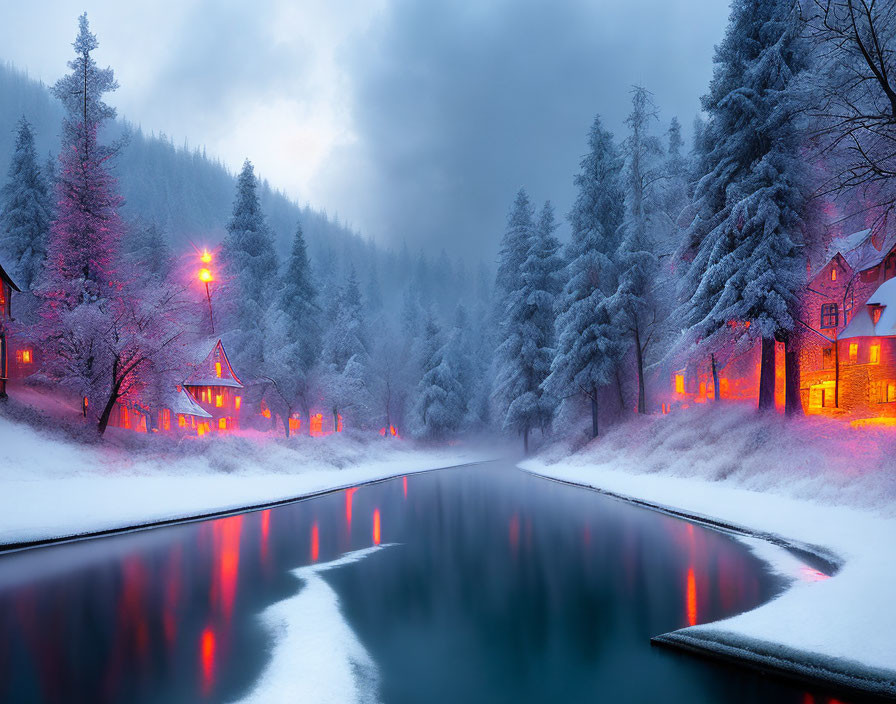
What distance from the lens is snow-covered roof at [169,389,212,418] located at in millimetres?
47281

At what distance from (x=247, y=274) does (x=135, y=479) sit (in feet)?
110

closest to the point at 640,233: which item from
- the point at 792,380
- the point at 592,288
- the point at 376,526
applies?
the point at 592,288

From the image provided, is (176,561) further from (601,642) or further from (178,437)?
(178,437)

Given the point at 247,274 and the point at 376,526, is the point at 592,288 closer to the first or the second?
the point at 376,526

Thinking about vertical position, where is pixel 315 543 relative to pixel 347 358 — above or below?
below

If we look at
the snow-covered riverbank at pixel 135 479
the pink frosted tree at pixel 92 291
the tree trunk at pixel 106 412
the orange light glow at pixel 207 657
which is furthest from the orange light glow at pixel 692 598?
the tree trunk at pixel 106 412

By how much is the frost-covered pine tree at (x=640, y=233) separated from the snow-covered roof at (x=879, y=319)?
37.9ft

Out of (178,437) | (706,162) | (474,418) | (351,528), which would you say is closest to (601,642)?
(351,528)

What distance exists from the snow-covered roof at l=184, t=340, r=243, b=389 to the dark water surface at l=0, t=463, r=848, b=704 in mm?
32166

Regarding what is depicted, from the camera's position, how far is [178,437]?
35.7m

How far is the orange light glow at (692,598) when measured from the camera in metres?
10.1

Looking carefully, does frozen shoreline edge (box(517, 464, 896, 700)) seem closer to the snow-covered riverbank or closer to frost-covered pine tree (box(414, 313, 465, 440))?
the snow-covered riverbank

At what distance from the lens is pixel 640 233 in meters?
39.8

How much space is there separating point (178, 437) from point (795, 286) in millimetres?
33063
